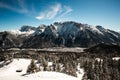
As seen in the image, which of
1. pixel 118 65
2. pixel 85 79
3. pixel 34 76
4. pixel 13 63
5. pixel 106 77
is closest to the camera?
pixel 34 76

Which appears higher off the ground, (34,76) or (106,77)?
(34,76)

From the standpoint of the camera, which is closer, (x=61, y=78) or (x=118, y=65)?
(x=61, y=78)

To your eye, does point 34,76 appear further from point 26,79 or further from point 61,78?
point 61,78

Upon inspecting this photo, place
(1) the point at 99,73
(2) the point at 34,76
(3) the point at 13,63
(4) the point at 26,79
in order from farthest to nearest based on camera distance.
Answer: (3) the point at 13,63 < (1) the point at 99,73 < (2) the point at 34,76 < (4) the point at 26,79

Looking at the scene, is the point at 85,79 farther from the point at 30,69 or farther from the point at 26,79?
the point at 26,79

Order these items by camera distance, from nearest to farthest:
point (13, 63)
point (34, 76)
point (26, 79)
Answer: point (26, 79), point (34, 76), point (13, 63)

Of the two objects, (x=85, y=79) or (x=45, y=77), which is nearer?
(x=45, y=77)

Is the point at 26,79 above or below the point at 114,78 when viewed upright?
above

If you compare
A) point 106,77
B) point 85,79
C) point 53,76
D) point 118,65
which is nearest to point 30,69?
point 85,79

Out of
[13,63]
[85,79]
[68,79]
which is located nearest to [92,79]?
[85,79]

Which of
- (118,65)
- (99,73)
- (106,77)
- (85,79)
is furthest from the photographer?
(118,65)

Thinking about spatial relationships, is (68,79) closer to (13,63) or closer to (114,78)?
(114,78)
